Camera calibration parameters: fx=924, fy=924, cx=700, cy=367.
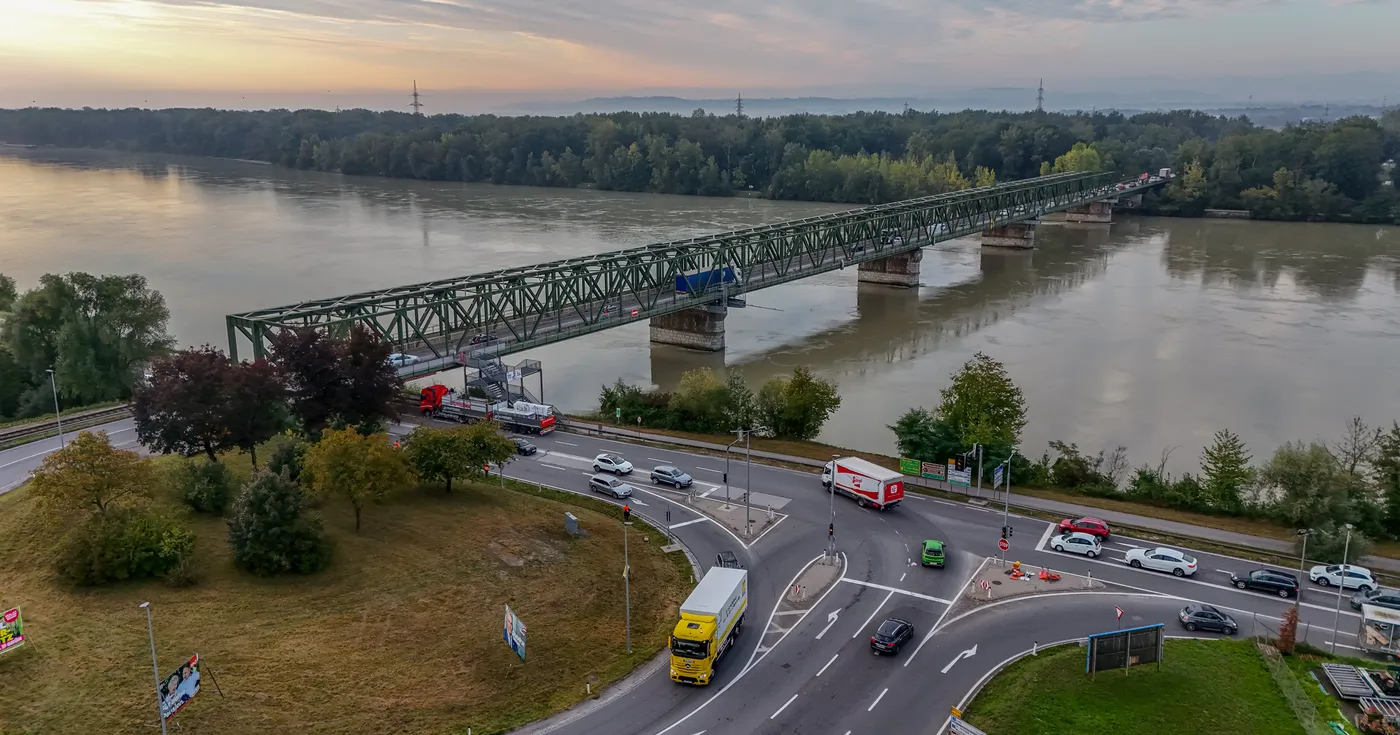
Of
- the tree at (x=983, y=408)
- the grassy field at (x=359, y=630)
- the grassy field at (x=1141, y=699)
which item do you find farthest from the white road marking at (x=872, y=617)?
the tree at (x=983, y=408)

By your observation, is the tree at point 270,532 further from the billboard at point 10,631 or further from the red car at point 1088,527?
the red car at point 1088,527

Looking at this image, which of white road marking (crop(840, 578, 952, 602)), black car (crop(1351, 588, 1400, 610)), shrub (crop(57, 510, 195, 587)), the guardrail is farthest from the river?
shrub (crop(57, 510, 195, 587))

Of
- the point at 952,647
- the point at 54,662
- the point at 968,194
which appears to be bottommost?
the point at 952,647

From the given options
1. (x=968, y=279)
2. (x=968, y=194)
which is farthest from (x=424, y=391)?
(x=968, y=194)

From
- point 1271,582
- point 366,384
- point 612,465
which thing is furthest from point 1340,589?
point 366,384

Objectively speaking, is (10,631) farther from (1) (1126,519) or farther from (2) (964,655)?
(1) (1126,519)

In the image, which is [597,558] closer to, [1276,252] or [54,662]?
[54,662]

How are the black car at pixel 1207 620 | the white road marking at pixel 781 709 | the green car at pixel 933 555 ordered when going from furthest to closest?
the green car at pixel 933 555, the black car at pixel 1207 620, the white road marking at pixel 781 709
